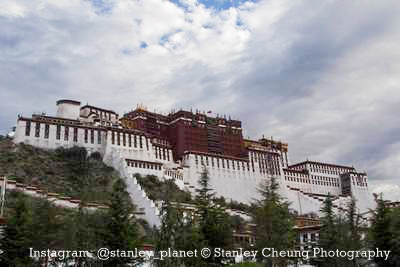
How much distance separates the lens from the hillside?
2260 inches

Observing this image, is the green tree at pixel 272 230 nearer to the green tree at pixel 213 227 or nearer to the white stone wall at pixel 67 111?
the green tree at pixel 213 227

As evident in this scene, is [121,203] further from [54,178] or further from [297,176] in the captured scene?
[297,176]

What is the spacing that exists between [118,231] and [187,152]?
55633 millimetres

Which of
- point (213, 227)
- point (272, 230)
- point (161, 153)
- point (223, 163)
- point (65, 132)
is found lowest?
point (272, 230)

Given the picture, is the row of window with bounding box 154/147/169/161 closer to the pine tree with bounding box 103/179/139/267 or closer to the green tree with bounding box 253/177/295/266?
the green tree with bounding box 253/177/295/266

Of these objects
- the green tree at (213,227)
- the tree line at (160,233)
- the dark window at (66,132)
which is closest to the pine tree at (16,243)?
the tree line at (160,233)

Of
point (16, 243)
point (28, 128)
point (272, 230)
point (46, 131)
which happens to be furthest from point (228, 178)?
point (16, 243)

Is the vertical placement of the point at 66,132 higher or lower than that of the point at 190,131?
lower

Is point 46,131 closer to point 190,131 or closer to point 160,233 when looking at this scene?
point 190,131

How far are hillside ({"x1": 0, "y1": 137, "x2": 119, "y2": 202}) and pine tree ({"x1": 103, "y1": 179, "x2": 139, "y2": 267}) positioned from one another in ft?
85.2

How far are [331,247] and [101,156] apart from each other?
46973 millimetres

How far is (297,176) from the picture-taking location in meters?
95.9

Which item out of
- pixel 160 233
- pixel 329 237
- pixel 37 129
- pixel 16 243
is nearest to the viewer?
pixel 16 243

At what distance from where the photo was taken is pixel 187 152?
81938mm
